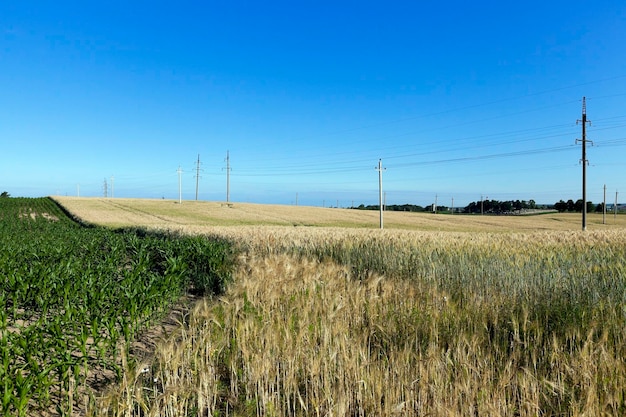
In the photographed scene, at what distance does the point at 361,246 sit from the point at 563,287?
603cm

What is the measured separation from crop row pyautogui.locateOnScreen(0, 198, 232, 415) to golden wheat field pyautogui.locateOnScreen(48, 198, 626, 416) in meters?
0.49

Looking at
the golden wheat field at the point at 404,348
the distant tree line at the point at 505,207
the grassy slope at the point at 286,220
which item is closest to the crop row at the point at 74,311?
the golden wheat field at the point at 404,348

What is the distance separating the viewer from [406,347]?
371 cm

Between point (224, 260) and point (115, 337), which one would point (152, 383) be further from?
point (224, 260)

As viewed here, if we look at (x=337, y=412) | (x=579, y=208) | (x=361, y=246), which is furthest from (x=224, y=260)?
(x=579, y=208)

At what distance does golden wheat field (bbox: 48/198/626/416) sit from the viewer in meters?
3.07

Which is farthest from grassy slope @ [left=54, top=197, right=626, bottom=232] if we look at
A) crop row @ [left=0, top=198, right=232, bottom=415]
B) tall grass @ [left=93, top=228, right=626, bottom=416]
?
tall grass @ [left=93, top=228, right=626, bottom=416]

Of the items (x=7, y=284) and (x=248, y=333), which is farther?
A: (x=7, y=284)

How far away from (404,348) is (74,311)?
15.2 feet

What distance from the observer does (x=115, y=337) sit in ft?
14.5

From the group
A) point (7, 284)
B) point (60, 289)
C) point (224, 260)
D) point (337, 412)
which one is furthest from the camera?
point (224, 260)

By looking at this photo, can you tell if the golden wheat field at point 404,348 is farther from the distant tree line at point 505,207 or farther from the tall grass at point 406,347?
the distant tree line at point 505,207

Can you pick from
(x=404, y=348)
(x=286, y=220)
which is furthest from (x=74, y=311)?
(x=286, y=220)

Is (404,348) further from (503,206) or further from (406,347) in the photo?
(503,206)
